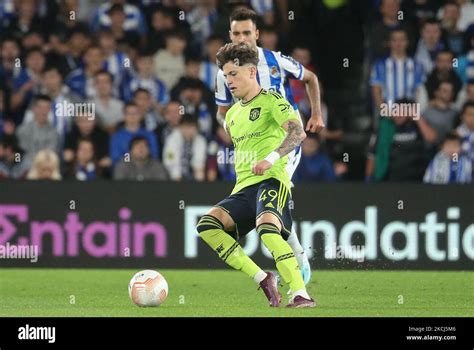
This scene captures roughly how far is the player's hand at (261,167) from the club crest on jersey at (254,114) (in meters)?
0.52

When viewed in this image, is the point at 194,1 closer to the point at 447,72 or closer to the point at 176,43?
the point at 176,43

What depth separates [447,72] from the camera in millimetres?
15125

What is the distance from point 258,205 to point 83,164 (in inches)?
219

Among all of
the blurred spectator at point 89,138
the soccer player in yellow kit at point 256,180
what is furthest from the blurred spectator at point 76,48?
the soccer player in yellow kit at point 256,180

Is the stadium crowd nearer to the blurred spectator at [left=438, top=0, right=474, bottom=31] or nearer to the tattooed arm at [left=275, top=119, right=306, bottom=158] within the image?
the blurred spectator at [left=438, top=0, right=474, bottom=31]

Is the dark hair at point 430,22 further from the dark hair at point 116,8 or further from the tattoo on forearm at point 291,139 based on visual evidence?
the tattoo on forearm at point 291,139

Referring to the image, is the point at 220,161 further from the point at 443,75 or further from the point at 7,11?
the point at 7,11

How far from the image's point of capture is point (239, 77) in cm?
960

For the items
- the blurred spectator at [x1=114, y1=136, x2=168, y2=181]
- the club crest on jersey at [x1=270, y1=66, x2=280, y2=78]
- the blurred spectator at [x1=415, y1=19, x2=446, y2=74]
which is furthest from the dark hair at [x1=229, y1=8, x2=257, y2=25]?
the blurred spectator at [x1=415, y1=19, x2=446, y2=74]

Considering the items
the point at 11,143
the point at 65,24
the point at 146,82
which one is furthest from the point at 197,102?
the point at 11,143

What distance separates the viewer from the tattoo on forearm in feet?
31.0

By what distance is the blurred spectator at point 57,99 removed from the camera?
49.2 feet

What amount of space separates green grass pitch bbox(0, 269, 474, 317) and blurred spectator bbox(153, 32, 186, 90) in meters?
2.67
